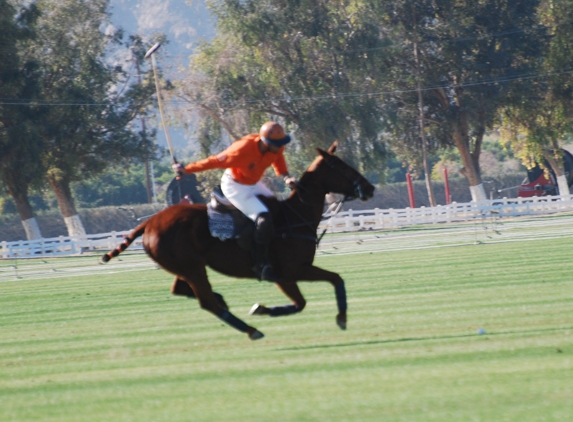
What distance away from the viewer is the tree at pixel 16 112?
149 feet

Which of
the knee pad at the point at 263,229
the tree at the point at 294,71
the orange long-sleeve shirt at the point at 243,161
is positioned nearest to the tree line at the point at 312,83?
the tree at the point at 294,71

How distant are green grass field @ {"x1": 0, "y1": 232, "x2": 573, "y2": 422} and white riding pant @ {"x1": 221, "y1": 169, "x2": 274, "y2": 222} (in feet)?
4.77

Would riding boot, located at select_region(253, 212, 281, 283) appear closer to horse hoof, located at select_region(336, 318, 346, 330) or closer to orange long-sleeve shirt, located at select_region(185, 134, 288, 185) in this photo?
orange long-sleeve shirt, located at select_region(185, 134, 288, 185)

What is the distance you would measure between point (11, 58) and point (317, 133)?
15.7 metres

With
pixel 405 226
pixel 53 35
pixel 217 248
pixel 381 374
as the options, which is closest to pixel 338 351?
pixel 381 374

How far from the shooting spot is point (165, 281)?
Result: 21.8 meters

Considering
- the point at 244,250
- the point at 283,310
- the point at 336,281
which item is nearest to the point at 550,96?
the point at 336,281

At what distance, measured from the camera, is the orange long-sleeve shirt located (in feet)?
35.1

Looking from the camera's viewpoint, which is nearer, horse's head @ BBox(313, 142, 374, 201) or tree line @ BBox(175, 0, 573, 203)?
horse's head @ BBox(313, 142, 374, 201)

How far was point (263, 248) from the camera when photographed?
10.7 metres

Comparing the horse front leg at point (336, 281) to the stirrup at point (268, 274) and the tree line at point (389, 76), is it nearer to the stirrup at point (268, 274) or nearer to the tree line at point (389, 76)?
the stirrup at point (268, 274)

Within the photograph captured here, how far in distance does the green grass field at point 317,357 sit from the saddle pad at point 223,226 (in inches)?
47.1

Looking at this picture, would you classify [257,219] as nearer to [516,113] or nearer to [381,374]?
[381,374]

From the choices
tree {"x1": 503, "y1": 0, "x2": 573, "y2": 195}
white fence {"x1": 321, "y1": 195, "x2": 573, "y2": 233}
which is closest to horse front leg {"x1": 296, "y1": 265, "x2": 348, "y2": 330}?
white fence {"x1": 321, "y1": 195, "x2": 573, "y2": 233}
